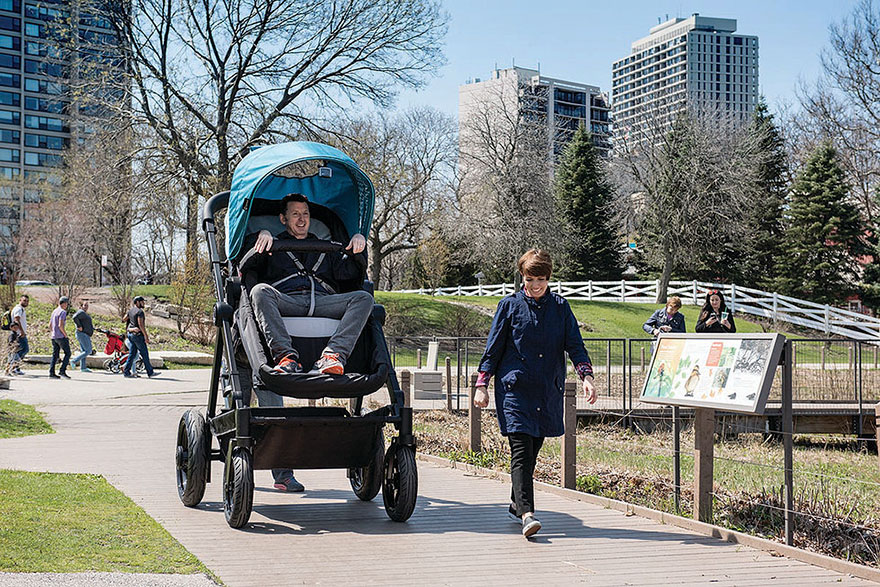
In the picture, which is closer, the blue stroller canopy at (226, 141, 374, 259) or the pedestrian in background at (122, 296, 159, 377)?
the blue stroller canopy at (226, 141, 374, 259)

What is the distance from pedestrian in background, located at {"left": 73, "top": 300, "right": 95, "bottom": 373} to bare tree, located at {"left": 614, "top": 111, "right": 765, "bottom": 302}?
38891mm

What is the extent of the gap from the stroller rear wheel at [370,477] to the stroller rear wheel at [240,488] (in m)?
1.16

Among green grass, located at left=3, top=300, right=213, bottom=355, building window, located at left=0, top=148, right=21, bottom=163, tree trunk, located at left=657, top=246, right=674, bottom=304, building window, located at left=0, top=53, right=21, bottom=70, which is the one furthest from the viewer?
building window, located at left=0, top=148, right=21, bottom=163

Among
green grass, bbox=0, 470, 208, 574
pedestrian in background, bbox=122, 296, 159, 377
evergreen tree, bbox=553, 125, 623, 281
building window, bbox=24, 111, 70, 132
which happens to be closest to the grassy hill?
evergreen tree, bbox=553, 125, 623, 281

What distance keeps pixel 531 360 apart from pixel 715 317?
8.69m

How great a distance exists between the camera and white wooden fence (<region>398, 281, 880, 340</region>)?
50.5 meters

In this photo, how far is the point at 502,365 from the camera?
7438 millimetres

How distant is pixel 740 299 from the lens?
56750mm

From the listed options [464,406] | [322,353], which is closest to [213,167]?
[464,406]

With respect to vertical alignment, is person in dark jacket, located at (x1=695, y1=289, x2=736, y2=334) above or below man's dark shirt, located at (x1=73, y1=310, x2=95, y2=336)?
above

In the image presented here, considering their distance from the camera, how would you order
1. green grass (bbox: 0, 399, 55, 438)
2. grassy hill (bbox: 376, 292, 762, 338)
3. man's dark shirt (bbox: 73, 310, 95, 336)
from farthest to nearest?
grassy hill (bbox: 376, 292, 762, 338) → man's dark shirt (bbox: 73, 310, 95, 336) → green grass (bbox: 0, 399, 55, 438)

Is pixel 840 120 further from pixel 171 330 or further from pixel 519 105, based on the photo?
pixel 171 330

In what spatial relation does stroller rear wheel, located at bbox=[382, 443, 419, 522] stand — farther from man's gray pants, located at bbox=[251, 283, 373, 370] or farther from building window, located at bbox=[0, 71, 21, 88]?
building window, located at bbox=[0, 71, 21, 88]

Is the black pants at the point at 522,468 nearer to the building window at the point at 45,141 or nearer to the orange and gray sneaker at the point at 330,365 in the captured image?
the orange and gray sneaker at the point at 330,365
